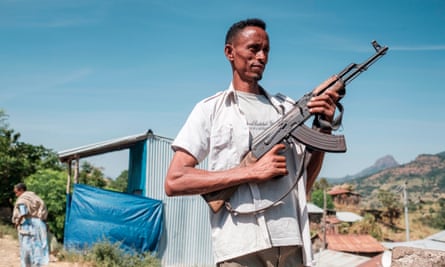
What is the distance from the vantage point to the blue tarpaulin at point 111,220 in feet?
36.8

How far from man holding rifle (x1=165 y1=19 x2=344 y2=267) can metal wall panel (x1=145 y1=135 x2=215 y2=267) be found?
33.1 ft

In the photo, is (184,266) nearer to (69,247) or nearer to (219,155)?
(69,247)

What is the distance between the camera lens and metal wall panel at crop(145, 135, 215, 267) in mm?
12008

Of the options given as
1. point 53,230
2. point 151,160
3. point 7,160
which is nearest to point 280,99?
point 151,160

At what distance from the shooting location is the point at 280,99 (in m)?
2.06

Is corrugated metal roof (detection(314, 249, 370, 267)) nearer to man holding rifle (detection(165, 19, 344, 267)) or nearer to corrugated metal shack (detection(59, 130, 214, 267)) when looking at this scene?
corrugated metal shack (detection(59, 130, 214, 267))

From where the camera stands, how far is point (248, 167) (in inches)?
67.2

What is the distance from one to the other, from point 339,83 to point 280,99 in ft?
0.87

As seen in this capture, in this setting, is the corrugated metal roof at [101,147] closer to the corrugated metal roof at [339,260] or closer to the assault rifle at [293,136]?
the corrugated metal roof at [339,260]

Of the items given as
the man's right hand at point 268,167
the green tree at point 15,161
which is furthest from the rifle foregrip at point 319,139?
the green tree at point 15,161

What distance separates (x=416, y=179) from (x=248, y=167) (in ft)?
332

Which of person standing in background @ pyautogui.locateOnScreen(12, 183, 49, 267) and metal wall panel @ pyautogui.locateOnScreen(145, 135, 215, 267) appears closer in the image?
person standing in background @ pyautogui.locateOnScreen(12, 183, 49, 267)

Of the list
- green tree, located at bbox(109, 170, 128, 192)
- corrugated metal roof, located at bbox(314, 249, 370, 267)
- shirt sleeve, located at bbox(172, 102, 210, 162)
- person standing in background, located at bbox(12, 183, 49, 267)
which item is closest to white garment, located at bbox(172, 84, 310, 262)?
shirt sleeve, located at bbox(172, 102, 210, 162)

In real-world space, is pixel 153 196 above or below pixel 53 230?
above
